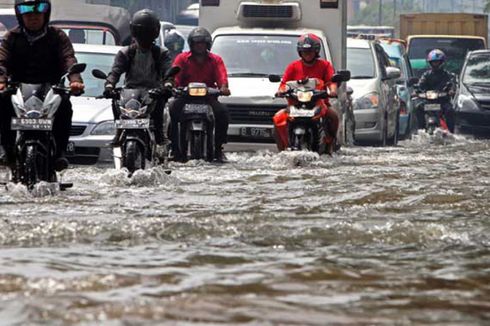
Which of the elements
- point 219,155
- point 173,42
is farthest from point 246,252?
point 173,42

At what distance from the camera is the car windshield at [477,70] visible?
28062mm

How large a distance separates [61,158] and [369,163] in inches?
216

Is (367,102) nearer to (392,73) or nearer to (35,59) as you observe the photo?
(392,73)

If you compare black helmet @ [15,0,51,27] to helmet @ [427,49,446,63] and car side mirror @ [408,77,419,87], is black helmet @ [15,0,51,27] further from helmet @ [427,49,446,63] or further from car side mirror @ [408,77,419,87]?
helmet @ [427,49,446,63]

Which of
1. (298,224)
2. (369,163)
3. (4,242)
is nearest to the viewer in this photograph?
(4,242)

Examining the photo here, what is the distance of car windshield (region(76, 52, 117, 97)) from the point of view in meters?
17.5

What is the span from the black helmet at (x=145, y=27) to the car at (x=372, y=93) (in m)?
8.92

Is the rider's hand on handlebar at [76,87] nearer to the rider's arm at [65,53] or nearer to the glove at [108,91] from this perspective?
the rider's arm at [65,53]

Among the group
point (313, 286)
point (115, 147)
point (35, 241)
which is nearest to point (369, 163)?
point (115, 147)

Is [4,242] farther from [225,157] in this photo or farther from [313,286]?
[225,157]

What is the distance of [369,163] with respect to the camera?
16.8 m

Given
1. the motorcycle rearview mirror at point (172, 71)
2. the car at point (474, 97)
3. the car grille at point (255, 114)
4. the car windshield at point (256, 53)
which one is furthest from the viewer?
the car at point (474, 97)

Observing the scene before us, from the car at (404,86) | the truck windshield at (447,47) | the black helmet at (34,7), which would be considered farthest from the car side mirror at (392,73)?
the truck windshield at (447,47)

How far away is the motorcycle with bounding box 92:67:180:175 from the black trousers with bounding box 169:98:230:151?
3463 millimetres
